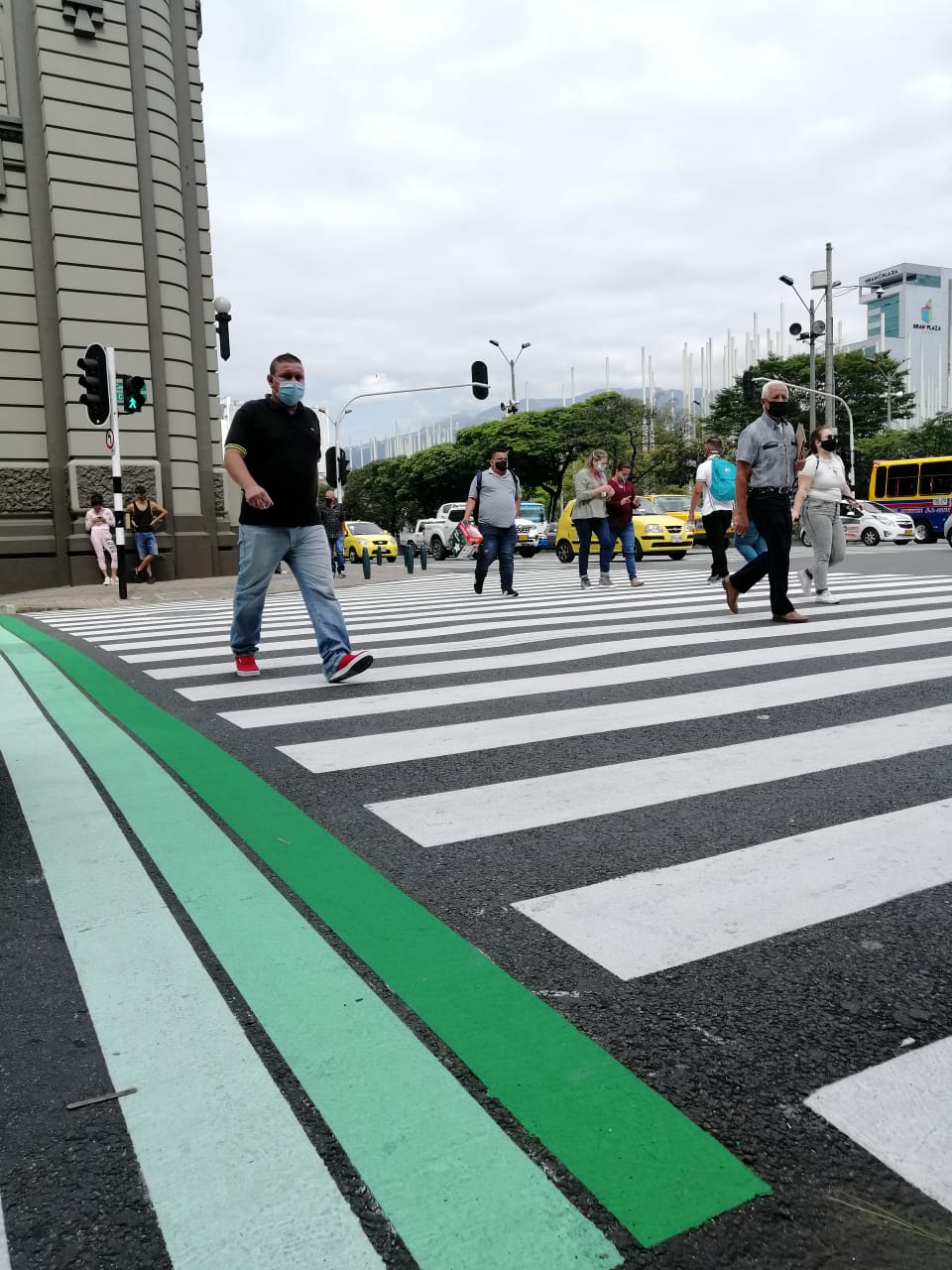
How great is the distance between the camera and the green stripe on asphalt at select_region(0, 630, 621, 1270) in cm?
145

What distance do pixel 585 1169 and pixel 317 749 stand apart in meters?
2.95

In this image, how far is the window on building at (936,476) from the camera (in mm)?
35062

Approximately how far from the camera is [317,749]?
4414 millimetres

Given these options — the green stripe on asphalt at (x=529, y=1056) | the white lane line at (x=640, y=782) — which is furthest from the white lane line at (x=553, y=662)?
the green stripe on asphalt at (x=529, y=1056)

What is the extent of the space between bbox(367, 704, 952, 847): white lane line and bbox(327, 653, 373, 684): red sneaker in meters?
2.30

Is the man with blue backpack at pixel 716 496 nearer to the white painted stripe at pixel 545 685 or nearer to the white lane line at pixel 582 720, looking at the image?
the white painted stripe at pixel 545 685

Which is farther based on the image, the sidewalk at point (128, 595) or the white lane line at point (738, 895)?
the sidewalk at point (128, 595)

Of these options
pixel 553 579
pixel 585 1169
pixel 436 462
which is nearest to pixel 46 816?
pixel 585 1169

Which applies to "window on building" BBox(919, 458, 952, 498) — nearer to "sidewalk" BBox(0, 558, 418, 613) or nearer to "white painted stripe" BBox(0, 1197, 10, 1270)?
"sidewalk" BBox(0, 558, 418, 613)

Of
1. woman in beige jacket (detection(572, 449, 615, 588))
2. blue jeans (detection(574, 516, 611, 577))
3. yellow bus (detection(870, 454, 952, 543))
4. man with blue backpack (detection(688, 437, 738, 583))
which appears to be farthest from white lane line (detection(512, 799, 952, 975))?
yellow bus (detection(870, 454, 952, 543))

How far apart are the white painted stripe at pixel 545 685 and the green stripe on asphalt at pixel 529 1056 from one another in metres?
1.89

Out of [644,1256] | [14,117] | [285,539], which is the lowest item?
[644,1256]

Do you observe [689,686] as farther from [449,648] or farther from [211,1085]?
[211,1085]

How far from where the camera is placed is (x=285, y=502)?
243 inches
